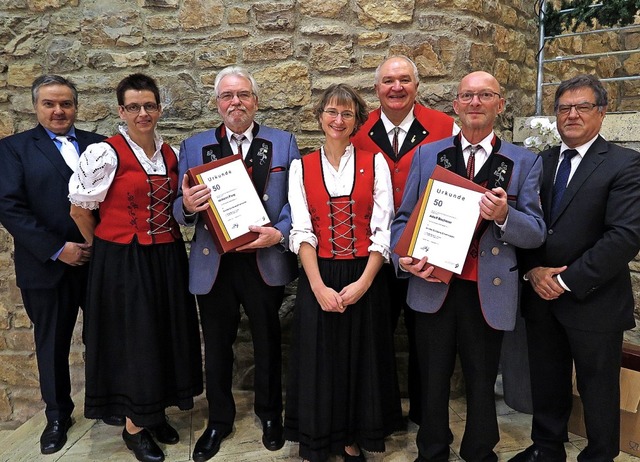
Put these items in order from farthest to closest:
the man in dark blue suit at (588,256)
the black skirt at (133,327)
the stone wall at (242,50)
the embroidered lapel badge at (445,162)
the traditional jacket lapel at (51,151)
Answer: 1. the stone wall at (242,50)
2. the traditional jacket lapel at (51,151)
3. the black skirt at (133,327)
4. the embroidered lapel badge at (445,162)
5. the man in dark blue suit at (588,256)

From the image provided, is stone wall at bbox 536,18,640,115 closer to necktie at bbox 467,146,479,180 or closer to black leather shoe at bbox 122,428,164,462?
necktie at bbox 467,146,479,180

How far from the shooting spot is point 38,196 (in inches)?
88.9

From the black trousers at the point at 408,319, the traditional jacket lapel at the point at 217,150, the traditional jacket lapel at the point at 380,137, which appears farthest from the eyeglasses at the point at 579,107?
the traditional jacket lapel at the point at 217,150

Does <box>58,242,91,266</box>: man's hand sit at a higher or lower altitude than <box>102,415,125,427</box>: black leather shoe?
higher

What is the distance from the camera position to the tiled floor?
2.26m

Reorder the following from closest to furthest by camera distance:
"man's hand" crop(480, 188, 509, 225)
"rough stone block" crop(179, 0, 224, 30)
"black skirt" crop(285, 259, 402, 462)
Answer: "man's hand" crop(480, 188, 509, 225)
"black skirt" crop(285, 259, 402, 462)
"rough stone block" crop(179, 0, 224, 30)

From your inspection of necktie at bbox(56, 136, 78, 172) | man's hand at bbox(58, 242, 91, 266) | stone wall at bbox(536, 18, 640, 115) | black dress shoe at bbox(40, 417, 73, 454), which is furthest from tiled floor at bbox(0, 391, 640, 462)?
stone wall at bbox(536, 18, 640, 115)

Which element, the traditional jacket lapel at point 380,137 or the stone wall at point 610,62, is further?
the stone wall at point 610,62

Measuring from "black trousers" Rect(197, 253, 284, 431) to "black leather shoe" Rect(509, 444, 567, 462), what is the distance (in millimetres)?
1155

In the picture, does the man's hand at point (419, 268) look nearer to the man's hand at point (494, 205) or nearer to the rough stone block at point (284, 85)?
the man's hand at point (494, 205)

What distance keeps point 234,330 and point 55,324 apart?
0.93m

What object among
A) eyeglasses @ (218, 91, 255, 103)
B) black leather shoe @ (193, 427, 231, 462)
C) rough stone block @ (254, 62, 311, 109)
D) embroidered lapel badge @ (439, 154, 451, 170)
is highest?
rough stone block @ (254, 62, 311, 109)

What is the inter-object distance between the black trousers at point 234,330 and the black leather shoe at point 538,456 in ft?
3.79

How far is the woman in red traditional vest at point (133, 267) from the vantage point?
2.00 metres
